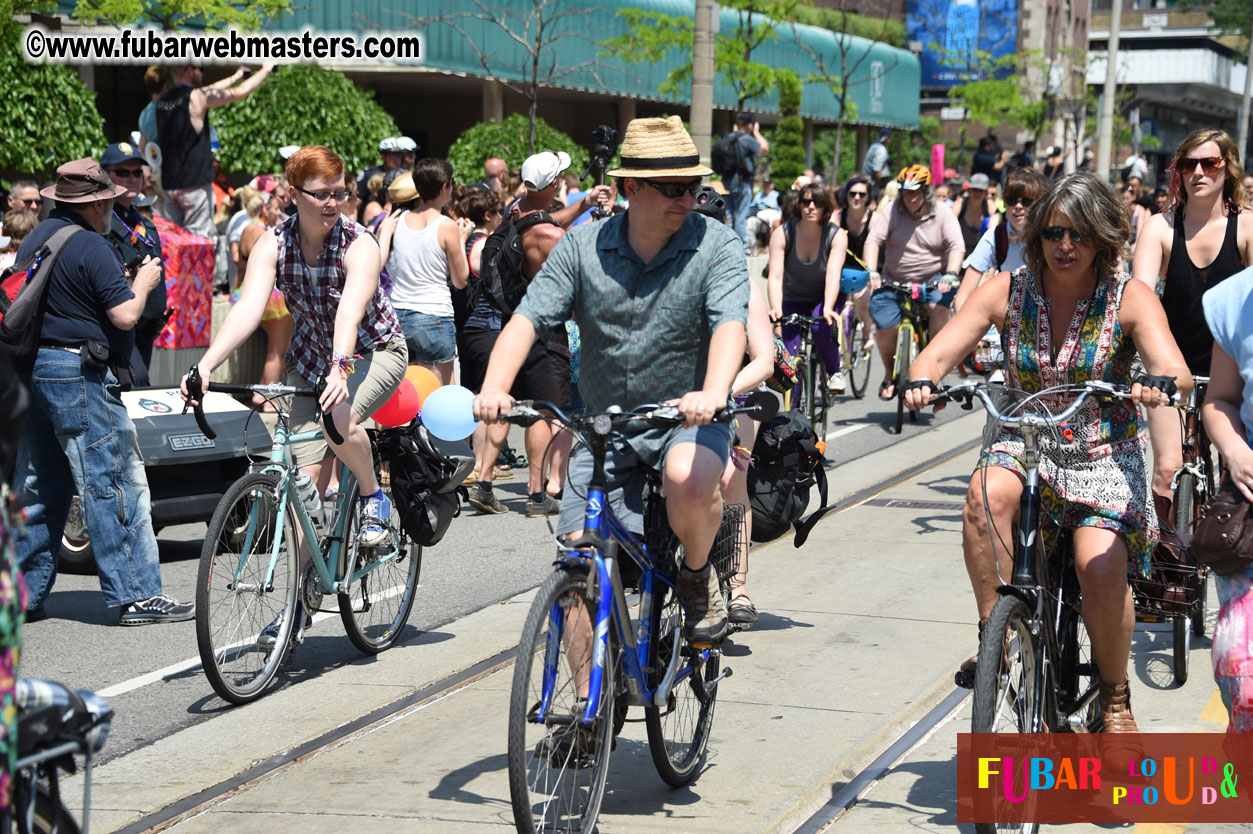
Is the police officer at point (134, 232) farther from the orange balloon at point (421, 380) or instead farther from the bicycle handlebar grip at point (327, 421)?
the bicycle handlebar grip at point (327, 421)

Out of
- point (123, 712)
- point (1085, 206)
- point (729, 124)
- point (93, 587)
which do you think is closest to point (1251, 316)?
point (1085, 206)

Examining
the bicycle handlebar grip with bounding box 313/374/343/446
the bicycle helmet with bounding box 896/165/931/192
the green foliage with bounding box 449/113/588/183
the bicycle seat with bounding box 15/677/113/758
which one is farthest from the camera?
the green foliage with bounding box 449/113/588/183

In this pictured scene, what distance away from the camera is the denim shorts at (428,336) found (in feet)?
34.9

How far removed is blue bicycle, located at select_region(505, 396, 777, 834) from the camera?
407cm

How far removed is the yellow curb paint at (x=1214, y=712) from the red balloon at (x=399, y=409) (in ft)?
10.8

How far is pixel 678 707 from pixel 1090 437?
4.80 feet

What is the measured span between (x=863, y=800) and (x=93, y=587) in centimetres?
476

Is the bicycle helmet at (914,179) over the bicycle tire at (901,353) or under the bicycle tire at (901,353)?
over

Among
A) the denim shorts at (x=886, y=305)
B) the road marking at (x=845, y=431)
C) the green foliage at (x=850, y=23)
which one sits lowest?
the road marking at (x=845, y=431)

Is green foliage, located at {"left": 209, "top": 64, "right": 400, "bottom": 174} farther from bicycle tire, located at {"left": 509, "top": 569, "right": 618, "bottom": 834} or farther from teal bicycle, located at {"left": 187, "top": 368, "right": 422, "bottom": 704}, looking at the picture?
bicycle tire, located at {"left": 509, "top": 569, "right": 618, "bottom": 834}

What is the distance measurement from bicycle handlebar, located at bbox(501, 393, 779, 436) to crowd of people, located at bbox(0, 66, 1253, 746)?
72 millimetres

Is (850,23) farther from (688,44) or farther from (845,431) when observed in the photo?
(845,431)

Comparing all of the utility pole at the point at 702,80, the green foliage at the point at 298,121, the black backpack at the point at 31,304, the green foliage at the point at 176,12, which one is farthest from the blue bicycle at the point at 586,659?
the green foliage at the point at 298,121

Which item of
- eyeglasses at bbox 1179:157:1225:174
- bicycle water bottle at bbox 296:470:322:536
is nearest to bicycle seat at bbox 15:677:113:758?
bicycle water bottle at bbox 296:470:322:536
